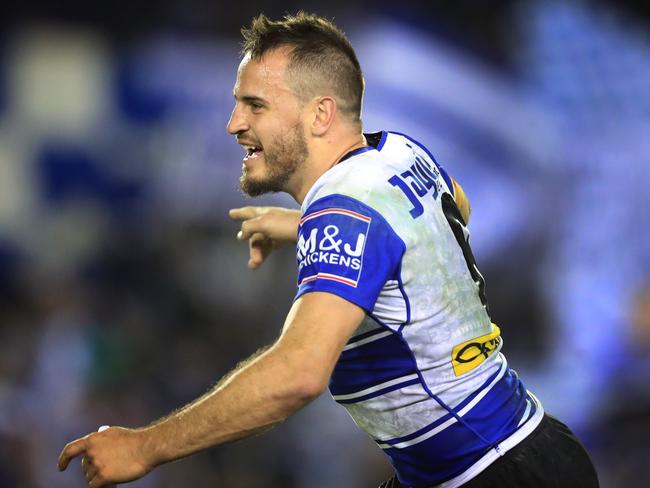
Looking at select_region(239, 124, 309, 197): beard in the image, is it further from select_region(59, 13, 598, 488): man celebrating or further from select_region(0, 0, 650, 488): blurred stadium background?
select_region(0, 0, 650, 488): blurred stadium background

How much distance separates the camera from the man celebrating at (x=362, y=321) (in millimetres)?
2914

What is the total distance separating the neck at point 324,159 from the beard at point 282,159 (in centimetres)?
4

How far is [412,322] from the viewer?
3.28 m

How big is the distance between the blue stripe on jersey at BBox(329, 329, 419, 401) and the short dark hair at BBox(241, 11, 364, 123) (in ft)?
2.98

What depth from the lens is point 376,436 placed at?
11.7ft

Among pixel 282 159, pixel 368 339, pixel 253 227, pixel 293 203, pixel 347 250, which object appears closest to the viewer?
pixel 347 250

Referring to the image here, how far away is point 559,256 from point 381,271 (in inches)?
325

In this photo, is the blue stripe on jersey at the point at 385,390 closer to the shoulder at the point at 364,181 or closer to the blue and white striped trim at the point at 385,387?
the blue and white striped trim at the point at 385,387

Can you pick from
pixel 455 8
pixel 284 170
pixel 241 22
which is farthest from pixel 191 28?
pixel 284 170

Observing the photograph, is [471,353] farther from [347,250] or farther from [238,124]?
[238,124]

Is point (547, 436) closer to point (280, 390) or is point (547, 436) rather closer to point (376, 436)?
point (376, 436)

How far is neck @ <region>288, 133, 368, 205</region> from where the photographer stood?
3.65m

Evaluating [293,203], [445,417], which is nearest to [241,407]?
[445,417]

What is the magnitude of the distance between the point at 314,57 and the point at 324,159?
39 cm
